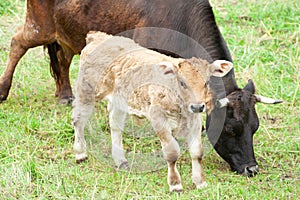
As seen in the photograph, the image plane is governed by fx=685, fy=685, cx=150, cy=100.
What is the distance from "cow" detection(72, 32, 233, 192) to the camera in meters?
5.80

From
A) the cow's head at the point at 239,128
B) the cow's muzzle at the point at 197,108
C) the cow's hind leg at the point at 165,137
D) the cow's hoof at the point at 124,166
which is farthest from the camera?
the cow's hoof at the point at 124,166

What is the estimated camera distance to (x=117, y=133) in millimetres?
6750

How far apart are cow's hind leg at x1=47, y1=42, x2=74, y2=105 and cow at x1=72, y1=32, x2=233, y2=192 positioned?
1591 mm

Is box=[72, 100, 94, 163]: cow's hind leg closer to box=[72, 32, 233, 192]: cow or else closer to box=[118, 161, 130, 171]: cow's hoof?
box=[72, 32, 233, 192]: cow

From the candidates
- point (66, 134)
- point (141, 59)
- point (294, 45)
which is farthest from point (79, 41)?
point (294, 45)

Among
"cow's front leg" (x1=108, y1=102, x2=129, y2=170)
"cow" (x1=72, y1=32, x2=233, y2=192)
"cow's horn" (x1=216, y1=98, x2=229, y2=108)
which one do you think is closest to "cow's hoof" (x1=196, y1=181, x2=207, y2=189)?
"cow" (x1=72, y1=32, x2=233, y2=192)

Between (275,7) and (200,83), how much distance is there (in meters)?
5.23

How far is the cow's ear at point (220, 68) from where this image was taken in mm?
5996

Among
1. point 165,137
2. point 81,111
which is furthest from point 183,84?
point 81,111

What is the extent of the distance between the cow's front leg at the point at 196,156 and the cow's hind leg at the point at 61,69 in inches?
107

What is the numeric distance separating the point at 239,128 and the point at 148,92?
40.7 inches

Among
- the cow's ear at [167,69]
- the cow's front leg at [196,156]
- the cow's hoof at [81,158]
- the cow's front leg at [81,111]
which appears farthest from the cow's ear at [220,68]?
the cow's hoof at [81,158]

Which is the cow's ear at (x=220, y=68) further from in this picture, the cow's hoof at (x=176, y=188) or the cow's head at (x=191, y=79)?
the cow's hoof at (x=176, y=188)

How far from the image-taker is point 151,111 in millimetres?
5898
